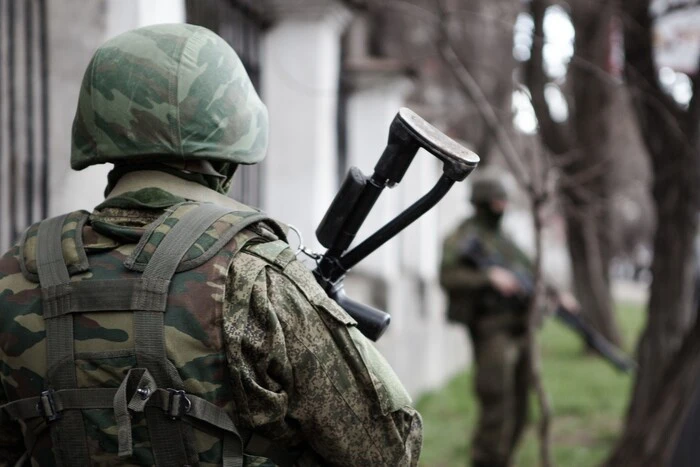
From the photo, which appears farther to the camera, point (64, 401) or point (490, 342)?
point (490, 342)

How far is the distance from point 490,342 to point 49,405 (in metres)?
4.36

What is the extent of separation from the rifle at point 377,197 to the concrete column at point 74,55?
1.47 m

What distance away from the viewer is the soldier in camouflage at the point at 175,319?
69.8 inches

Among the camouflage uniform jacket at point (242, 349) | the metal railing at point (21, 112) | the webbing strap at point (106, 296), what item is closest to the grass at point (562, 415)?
the metal railing at point (21, 112)

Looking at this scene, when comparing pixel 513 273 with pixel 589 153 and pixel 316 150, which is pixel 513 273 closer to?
pixel 316 150

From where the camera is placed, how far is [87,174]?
340 cm

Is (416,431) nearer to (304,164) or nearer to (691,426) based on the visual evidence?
(691,426)

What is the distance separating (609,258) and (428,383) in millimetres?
5461

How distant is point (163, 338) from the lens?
1.76 m

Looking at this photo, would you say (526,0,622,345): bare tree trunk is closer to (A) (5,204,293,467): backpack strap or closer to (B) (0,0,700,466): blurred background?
(B) (0,0,700,466): blurred background

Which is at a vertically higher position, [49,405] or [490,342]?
[49,405]

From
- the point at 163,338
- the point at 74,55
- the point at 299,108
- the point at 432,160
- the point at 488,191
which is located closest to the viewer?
the point at 163,338

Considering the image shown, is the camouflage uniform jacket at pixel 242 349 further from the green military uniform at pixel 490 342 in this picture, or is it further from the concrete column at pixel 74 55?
the green military uniform at pixel 490 342

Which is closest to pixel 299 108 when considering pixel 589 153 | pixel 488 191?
pixel 488 191
